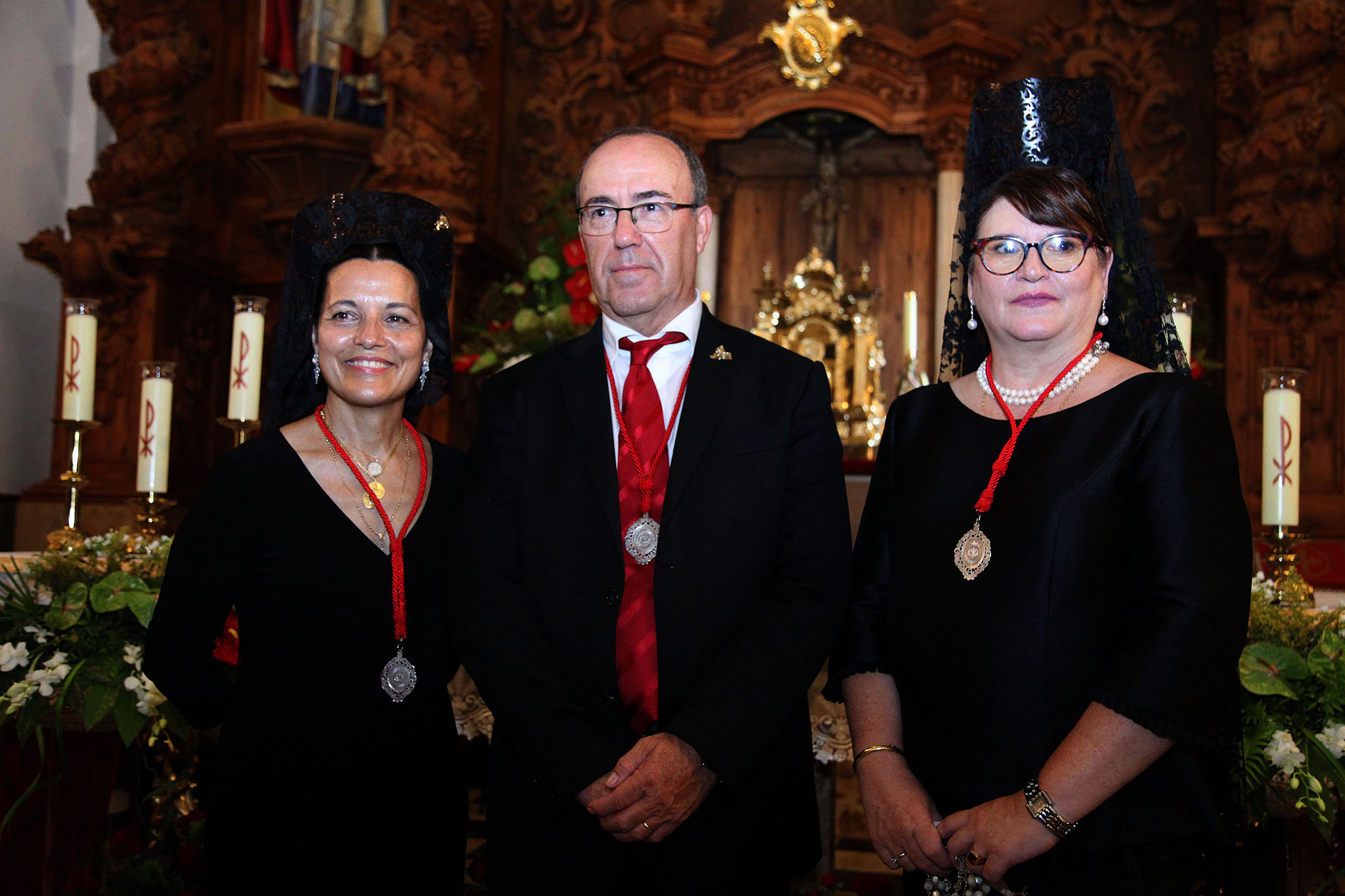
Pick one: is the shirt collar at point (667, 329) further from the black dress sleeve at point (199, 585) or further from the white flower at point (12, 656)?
the white flower at point (12, 656)

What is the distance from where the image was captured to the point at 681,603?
1906 mm

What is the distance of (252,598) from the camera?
2.05 metres

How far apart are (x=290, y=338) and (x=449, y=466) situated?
406 millimetres

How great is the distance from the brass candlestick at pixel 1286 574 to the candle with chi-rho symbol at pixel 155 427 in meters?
2.81

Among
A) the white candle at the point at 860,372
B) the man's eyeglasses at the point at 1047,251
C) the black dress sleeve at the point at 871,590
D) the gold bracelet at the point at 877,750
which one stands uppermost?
the white candle at the point at 860,372

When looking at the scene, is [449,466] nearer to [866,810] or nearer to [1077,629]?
[866,810]

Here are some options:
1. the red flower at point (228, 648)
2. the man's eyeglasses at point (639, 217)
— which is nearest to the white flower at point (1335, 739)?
the man's eyeglasses at point (639, 217)

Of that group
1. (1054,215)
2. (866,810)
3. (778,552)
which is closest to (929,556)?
(778,552)

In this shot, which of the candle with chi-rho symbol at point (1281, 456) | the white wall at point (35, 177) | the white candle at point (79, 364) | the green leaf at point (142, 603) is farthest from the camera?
the white wall at point (35, 177)

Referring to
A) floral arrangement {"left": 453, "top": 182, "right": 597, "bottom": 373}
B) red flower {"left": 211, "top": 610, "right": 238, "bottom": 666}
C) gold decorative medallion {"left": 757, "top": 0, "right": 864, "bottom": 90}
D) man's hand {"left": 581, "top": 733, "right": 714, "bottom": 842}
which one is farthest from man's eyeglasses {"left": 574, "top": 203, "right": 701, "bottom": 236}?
gold decorative medallion {"left": 757, "top": 0, "right": 864, "bottom": 90}

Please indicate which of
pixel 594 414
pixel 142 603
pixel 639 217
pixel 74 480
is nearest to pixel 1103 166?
pixel 639 217

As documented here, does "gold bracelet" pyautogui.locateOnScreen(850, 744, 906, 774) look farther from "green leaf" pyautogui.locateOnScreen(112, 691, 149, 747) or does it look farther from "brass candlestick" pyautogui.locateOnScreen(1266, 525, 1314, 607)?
"green leaf" pyautogui.locateOnScreen(112, 691, 149, 747)

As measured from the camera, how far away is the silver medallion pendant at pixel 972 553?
1.74 m

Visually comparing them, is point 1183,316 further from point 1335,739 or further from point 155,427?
point 155,427
